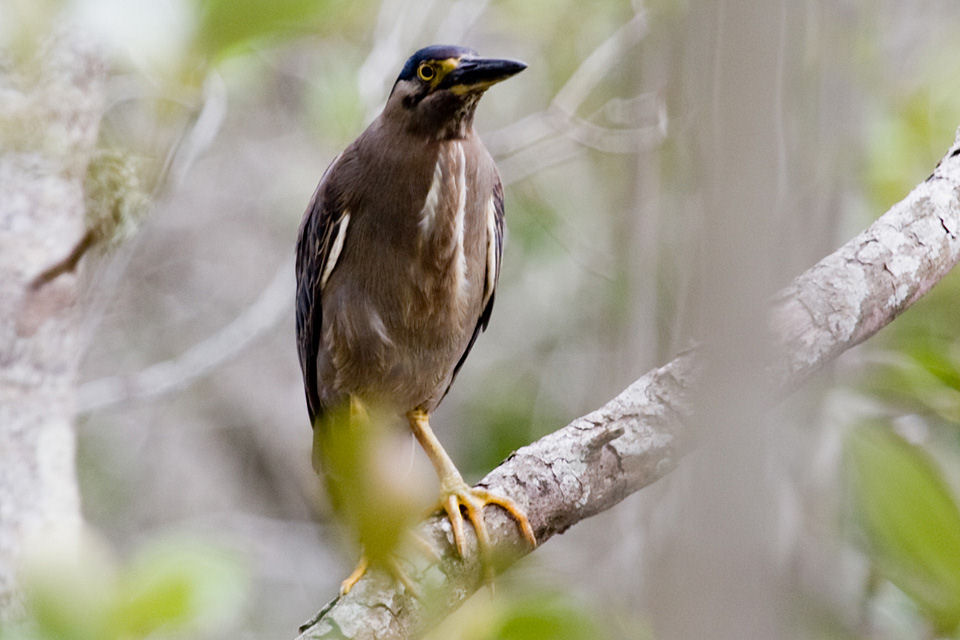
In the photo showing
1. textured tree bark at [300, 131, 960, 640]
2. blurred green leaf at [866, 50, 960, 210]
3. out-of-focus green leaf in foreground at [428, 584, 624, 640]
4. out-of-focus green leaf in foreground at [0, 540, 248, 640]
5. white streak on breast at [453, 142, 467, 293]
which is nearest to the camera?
out-of-focus green leaf in foreground at [428, 584, 624, 640]

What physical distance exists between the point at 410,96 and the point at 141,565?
130 centimetres

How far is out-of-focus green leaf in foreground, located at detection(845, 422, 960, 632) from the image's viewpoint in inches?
42.9

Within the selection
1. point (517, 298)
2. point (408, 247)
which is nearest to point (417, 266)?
point (408, 247)

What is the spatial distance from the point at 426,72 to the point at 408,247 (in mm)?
414

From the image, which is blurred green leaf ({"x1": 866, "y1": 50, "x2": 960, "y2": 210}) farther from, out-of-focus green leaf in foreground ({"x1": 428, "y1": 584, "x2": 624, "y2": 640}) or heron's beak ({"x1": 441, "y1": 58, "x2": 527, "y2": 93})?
out-of-focus green leaf in foreground ({"x1": 428, "y1": 584, "x2": 624, "y2": 640})

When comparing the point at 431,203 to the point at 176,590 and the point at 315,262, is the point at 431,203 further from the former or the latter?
the point at 176,590

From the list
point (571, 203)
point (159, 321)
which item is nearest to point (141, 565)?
point (571, 203)

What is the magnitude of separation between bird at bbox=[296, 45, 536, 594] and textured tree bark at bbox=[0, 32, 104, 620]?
0.60m

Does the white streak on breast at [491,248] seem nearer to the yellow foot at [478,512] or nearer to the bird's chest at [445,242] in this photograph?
the bird's chest at [445,242]

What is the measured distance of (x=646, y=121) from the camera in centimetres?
402

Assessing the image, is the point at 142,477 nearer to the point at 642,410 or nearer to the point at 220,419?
the point at 220,419

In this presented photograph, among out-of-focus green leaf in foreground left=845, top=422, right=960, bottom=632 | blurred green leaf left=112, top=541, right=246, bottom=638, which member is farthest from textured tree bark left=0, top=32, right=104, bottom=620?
out-of-focus green leaf in foreground left=845, top=422, right=960, bottom=632

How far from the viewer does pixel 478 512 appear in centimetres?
204

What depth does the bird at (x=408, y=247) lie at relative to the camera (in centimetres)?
237
